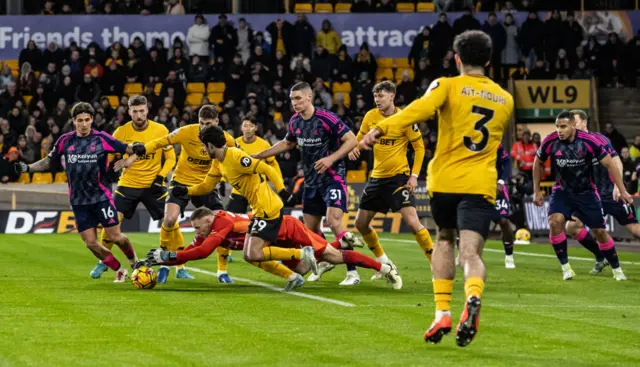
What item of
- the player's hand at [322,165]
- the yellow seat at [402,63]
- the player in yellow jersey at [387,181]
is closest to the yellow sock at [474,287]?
the player's hand at [322,165]

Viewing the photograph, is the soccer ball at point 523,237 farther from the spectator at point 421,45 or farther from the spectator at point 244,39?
the spectator at point 244,39

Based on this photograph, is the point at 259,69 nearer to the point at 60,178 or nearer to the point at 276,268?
the point at 60,178

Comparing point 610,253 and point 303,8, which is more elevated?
point 303,8

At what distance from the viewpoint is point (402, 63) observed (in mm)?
35469

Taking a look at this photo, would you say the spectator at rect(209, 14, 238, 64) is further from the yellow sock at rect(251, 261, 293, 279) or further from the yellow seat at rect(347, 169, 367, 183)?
the yellow sock at rect(251, 261, 293, 279)

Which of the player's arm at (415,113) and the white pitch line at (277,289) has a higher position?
A: the player's arm at (415,113)

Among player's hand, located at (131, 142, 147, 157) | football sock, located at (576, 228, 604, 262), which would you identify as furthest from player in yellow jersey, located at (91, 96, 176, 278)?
football sock, located at (576, 228, 604, 262)

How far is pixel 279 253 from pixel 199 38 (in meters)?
21.4

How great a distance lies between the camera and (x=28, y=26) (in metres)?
34.7

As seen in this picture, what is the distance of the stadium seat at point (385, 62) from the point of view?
116 ft

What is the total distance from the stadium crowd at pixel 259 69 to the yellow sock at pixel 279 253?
53.4 ft

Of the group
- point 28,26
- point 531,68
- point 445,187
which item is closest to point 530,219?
point 531,68

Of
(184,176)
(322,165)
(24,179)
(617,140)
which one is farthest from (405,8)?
(322,165)

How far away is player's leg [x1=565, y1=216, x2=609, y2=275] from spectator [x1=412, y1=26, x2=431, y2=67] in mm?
16555
